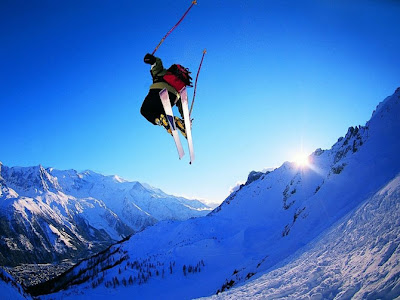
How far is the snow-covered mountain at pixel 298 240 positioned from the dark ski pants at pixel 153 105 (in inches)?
338

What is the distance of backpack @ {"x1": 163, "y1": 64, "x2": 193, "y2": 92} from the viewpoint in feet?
32.6

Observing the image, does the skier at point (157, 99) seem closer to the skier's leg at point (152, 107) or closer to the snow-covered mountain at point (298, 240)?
the skier's leg at point (152, 107)

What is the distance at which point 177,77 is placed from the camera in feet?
33.0

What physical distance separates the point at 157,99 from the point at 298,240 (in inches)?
885

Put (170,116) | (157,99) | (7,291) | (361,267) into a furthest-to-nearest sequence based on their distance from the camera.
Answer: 1. (7,291)
2. (170,116)
3. (157,99)
4. (361,267)

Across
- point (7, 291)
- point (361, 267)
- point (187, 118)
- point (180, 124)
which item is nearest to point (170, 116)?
point (187, 118)

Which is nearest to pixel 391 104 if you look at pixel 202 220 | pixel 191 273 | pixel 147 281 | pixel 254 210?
pixel 191 273

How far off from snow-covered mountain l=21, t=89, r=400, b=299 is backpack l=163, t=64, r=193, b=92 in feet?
28.6

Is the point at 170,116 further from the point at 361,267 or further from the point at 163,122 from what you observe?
the point at 361,267

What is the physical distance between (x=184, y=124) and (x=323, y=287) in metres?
8.33

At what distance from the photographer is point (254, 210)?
89.2 metres

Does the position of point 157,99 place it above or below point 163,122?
above

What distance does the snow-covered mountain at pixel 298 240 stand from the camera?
304 inches

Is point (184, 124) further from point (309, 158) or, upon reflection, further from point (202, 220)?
point (202, 220)
